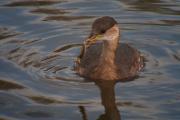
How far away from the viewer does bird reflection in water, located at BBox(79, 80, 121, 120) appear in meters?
11.3

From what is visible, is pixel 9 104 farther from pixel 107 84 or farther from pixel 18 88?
pixel 107 84

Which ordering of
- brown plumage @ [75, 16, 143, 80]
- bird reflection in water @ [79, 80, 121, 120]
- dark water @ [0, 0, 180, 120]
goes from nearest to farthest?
bird reflection in water @ [79, 80, 121, 120]
dark water @ [0, 0, 180, 120]
brown plumage @ [75, 16, 143, 80]

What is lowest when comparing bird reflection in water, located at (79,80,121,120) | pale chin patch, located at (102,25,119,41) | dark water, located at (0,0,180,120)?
bird reflection in water, located at (79,80,121,120)

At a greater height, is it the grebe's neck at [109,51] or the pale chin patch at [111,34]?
the pale chin patch at [111,34]

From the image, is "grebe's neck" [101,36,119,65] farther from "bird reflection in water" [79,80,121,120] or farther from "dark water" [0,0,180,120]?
"dark water" [0,0,180,120]

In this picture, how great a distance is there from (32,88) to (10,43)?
2364mm

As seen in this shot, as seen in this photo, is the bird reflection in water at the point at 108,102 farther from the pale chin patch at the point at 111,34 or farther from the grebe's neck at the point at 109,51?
the pale chin patch at the point at 111,34

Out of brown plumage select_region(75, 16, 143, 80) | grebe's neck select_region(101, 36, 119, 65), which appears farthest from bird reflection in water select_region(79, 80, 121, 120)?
grebe's neck select_region(101, 36, 119, 65)

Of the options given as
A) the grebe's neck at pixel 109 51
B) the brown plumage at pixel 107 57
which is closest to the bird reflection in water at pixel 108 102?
the brown plumage at pixel 107 57

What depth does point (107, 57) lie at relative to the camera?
43.3 feet

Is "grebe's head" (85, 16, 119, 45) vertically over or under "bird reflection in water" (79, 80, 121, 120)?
over

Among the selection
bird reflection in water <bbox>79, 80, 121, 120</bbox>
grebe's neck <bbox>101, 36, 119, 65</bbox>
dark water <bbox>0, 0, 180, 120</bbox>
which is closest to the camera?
bird reflection in water <bbox>79, 80, 121, 120</bbox>

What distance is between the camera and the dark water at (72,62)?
11.5m

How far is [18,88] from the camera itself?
12367 mm
